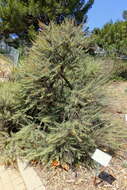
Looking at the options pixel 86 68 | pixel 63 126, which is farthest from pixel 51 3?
pixel 63 126

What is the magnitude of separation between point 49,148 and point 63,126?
329 mm

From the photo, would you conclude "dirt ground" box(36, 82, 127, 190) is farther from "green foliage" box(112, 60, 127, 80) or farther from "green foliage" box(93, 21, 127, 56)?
"green foliage" box(93, 21, 127, 56)

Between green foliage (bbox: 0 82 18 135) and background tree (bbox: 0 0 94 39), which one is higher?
background tree (bbox: 0 0 94 39)

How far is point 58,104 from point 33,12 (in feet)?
35.8

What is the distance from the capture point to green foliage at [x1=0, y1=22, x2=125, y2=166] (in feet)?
10.2

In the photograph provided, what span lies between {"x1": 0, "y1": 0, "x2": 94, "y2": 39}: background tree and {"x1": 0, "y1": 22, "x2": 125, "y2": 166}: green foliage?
1007 centimetres

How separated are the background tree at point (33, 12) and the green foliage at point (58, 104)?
10.1 meters

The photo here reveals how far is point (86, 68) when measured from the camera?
147 inches

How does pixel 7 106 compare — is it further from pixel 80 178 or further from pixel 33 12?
pixel 33 12

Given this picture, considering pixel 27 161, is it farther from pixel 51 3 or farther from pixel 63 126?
pixel 51 3

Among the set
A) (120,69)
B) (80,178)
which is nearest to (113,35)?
(120,69)

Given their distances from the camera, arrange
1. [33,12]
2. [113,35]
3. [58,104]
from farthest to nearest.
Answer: [113,35] → [33,12] → [58,104]

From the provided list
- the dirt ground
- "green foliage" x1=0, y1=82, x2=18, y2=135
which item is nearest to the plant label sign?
the dirt ground

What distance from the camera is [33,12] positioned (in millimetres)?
13312
